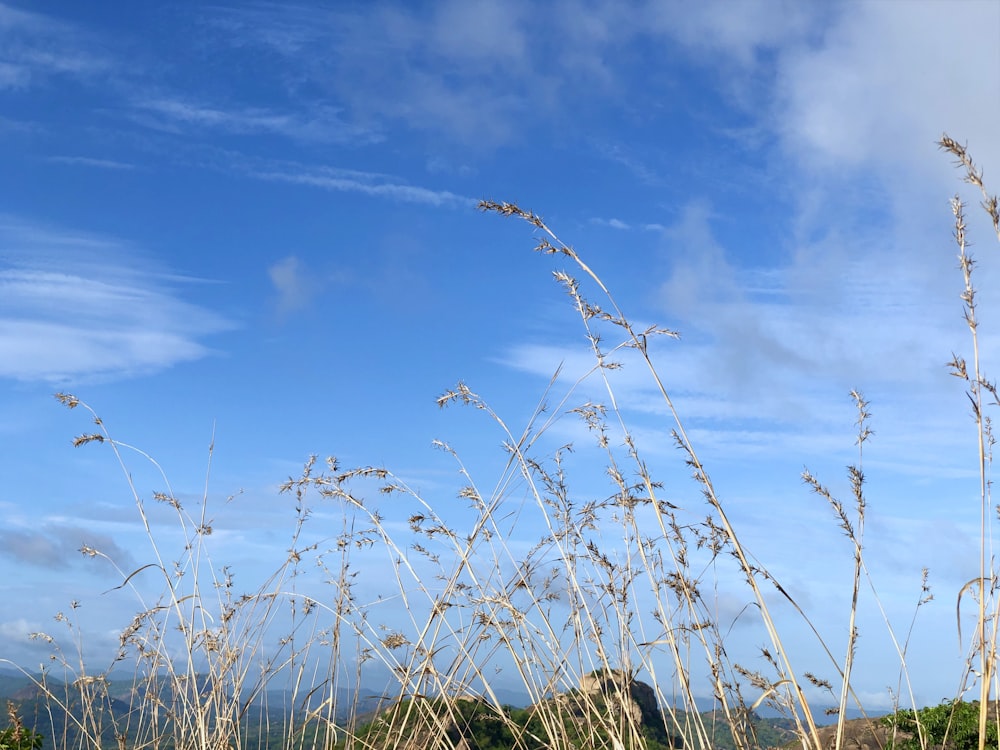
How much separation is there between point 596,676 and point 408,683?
2.38 ft

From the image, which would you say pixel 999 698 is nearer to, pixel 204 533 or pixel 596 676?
pixel 596 676

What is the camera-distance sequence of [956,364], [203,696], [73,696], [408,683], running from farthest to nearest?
[73,696] < [203,696] < [408,683] < [956,364]

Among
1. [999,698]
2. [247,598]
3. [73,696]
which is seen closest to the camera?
[999,698]

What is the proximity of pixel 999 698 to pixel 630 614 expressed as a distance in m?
1.33

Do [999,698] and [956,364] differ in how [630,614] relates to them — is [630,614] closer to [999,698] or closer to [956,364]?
[999,698]

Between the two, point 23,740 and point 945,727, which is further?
point 945,727

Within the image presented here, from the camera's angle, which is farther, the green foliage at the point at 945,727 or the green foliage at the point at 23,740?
the green foliage at the point at 945,727

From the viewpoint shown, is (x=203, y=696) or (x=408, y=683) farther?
(x=203, y=696)

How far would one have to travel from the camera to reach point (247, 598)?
4.52 m

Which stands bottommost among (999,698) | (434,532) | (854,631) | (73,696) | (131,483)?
(73,696)

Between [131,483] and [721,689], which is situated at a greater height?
[131,483]

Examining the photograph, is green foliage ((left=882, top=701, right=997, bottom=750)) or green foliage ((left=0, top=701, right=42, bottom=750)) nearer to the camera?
green foliage ((left=0, top=701, right=42, bottom=750))

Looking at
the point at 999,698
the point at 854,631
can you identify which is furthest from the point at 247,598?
the point at 999,698

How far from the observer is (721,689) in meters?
2.87
